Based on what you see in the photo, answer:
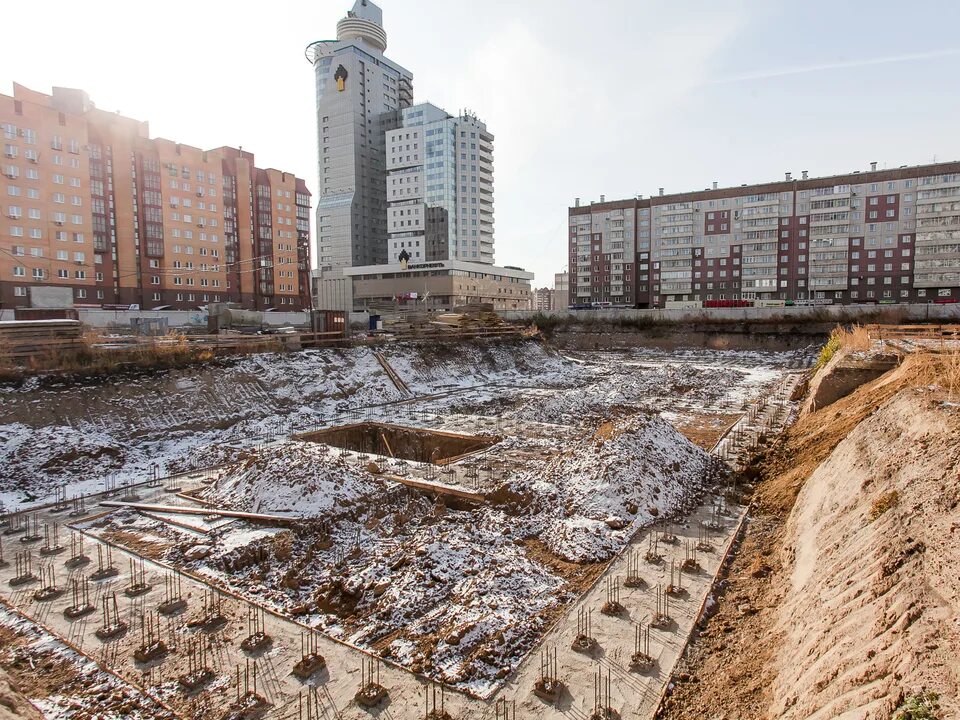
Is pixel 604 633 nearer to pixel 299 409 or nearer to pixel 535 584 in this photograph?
pixel 535 584

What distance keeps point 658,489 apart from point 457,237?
8946 cm

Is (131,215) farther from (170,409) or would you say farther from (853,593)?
(853,593)

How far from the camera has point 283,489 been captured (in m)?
11.5

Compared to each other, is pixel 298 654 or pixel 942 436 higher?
pixel 942 436

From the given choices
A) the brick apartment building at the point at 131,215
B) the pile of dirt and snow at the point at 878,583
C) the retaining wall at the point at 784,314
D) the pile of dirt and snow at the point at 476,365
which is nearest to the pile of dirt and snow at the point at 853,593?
the pile of dirt and snow at the point at 878,583

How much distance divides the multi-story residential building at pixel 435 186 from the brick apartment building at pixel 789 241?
77.5ft

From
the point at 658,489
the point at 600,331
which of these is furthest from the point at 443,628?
the point at 600,331

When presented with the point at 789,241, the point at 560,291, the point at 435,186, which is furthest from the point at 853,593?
the point at 560,291

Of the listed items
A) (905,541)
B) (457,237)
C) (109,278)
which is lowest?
(905,541)

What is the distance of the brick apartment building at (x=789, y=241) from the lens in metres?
61.7

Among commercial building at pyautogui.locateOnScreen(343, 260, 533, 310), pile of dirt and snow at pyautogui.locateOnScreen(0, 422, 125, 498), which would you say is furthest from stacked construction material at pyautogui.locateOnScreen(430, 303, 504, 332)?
commercial building at pyautogui.locateOnScreen(343, 260, 533, 310)

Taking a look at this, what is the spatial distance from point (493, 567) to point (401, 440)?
432 inches

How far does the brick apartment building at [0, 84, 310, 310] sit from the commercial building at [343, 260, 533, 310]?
882 inches

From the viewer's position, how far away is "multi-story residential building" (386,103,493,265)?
94.6m
